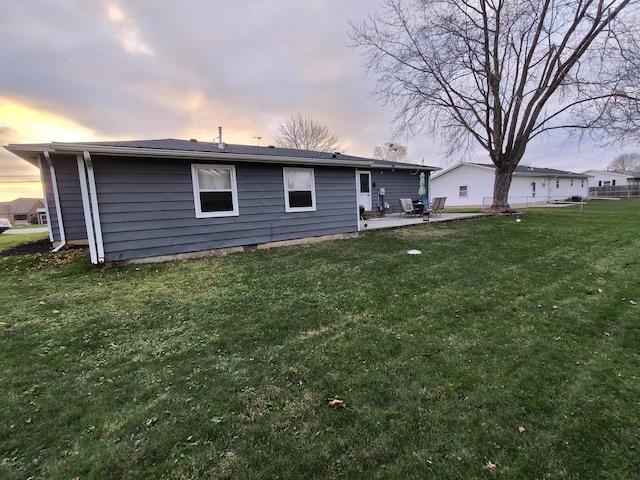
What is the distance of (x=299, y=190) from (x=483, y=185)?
67.3ft

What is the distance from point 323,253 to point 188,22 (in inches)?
351

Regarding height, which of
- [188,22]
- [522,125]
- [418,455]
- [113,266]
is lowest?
[418,455]

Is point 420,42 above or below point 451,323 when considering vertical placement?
above

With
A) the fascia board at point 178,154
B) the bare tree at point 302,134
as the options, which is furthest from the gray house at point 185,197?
the bare tree at point 302,134

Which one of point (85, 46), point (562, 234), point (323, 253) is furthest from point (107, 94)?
point (562, 234)

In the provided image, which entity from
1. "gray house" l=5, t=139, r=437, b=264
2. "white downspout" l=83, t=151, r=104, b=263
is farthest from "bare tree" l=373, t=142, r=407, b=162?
"white downspout" l=83, t=151, r=104, b=263

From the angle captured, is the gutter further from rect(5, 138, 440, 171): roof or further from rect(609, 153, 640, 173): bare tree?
rect(609, 153, 640, 173): bare tree

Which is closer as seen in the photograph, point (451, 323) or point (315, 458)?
point (315, 458)

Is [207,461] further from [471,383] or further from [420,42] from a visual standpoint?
[420,42]

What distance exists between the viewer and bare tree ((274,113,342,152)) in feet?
88.4

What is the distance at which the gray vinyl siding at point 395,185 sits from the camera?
13.9 metres

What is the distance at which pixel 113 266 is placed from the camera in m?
5.70

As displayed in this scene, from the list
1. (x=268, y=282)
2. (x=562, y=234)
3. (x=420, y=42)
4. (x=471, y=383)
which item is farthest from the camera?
(x=420, y=42)

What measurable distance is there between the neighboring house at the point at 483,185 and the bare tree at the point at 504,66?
1057cm
